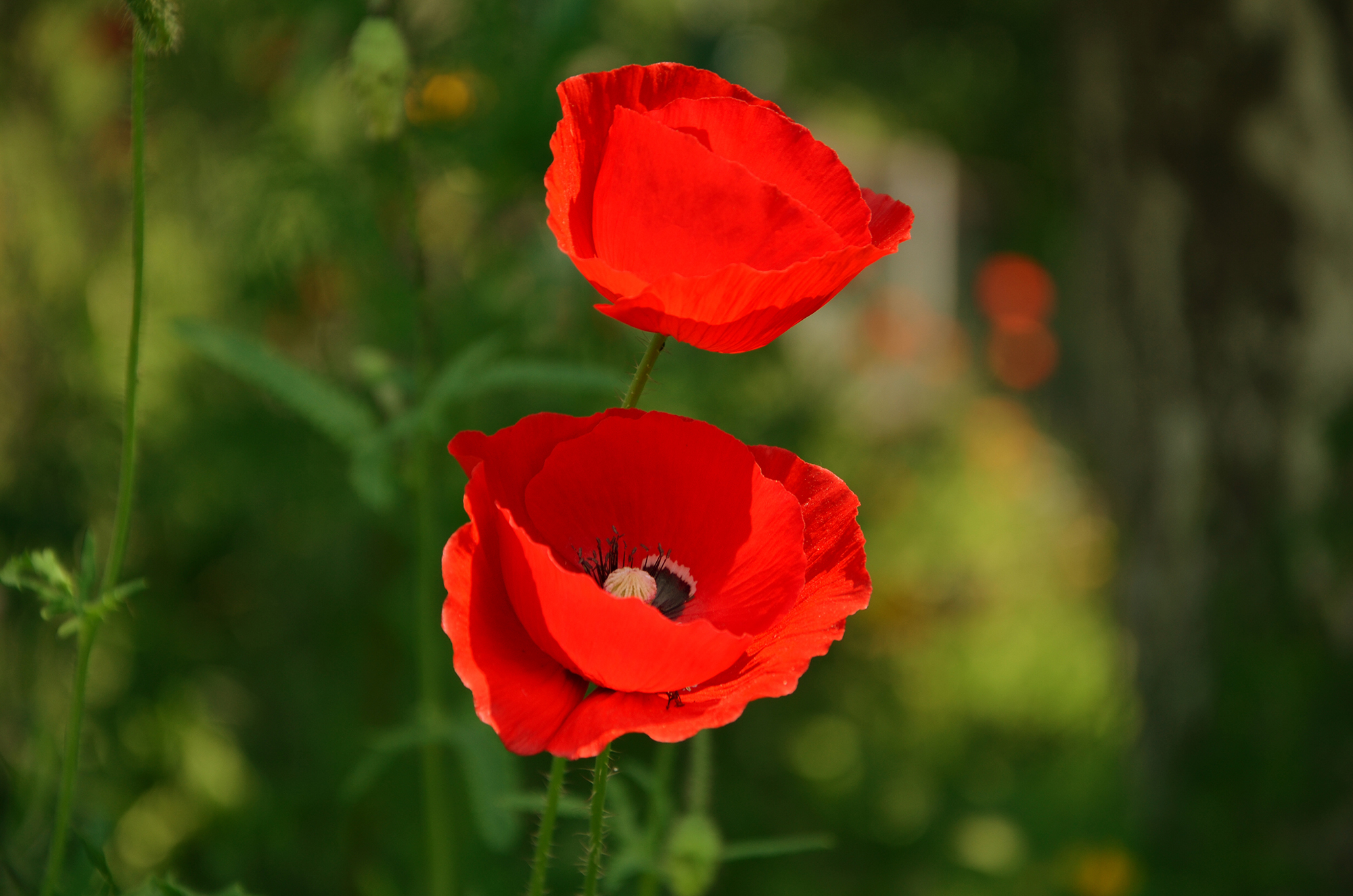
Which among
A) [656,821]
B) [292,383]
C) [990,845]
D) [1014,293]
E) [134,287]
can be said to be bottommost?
[1014,293]

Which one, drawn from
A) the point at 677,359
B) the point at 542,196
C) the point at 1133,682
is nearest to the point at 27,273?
the point at 542,196

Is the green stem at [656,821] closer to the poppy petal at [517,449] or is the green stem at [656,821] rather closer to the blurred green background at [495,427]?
the poppy petal at [517,449]

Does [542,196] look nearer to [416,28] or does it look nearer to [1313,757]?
[416,28]

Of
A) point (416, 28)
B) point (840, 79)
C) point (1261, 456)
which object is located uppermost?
point (416, 28)

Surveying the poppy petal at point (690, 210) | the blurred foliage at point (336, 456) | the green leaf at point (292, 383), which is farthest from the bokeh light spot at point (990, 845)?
the poppy petal at point (690, 210)

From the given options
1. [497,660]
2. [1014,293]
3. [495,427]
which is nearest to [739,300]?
[497,660]

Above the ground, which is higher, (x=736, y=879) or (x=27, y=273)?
(x=27, y=273)

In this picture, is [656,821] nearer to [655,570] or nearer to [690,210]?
[655,570]
